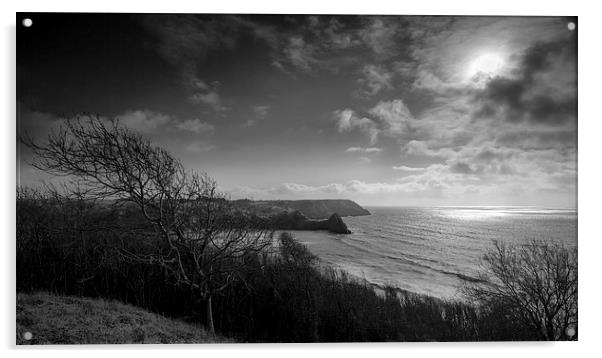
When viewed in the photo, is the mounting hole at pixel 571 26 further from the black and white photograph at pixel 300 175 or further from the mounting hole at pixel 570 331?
the mounting hole at pixel 570 331

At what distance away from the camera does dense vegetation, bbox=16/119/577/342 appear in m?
3.04

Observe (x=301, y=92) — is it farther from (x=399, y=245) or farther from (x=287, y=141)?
(x=399, y=245)

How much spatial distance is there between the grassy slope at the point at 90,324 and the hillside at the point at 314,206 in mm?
1311

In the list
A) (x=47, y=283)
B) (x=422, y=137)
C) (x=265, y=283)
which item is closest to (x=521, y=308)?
(x=422, y=137)

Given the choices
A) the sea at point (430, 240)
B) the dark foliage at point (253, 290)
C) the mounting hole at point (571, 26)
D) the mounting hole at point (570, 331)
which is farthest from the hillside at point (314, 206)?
the mounting hole at point (571, 26)

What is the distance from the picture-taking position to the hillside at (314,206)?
3.31 metres

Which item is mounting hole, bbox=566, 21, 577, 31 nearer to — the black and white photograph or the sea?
the black and white photograph

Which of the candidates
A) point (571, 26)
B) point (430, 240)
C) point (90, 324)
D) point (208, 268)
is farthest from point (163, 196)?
point (571, 26)

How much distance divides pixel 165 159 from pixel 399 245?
2466mm

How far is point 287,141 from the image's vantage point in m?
3.33

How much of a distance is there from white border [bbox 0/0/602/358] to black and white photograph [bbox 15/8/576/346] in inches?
3.3

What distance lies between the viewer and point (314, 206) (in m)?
3.34

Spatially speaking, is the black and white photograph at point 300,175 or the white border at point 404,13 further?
the black and white photograph at point 300,175
